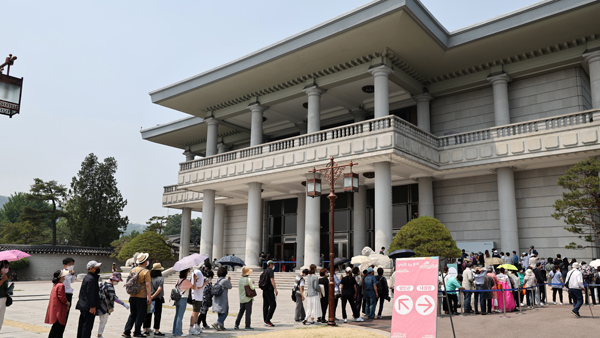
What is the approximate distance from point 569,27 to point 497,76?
4.11 m

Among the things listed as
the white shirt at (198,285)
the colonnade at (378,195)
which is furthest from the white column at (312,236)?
the white shirt at (198,285)

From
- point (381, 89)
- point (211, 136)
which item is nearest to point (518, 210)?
point (381, 89)

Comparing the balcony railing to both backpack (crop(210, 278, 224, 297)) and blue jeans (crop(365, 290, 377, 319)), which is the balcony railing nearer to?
blue jeans (crop(365, 290, 377, 319))

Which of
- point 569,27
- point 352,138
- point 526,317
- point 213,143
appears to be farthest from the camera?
point 213,143

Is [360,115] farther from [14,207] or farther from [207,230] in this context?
[14,207]

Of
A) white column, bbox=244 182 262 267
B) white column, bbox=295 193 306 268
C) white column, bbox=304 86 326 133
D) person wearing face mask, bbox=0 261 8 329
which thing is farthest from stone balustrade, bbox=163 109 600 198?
person wearing face mask, bbox=0 261 8 329

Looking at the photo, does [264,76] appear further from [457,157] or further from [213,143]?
[457,157]

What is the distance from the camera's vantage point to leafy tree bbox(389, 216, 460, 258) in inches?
738

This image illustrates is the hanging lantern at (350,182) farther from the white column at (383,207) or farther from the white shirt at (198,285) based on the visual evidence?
the white column at (383,207)

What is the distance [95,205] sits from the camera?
5653cm

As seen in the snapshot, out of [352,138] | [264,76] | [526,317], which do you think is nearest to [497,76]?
[352,138]

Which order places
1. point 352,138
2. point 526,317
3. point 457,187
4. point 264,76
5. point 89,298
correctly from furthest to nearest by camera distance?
point 264,76
point 457,187
point 352,138
point 526,317
point 89,298

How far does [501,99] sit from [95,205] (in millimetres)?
47514

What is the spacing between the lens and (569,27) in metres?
22.2
